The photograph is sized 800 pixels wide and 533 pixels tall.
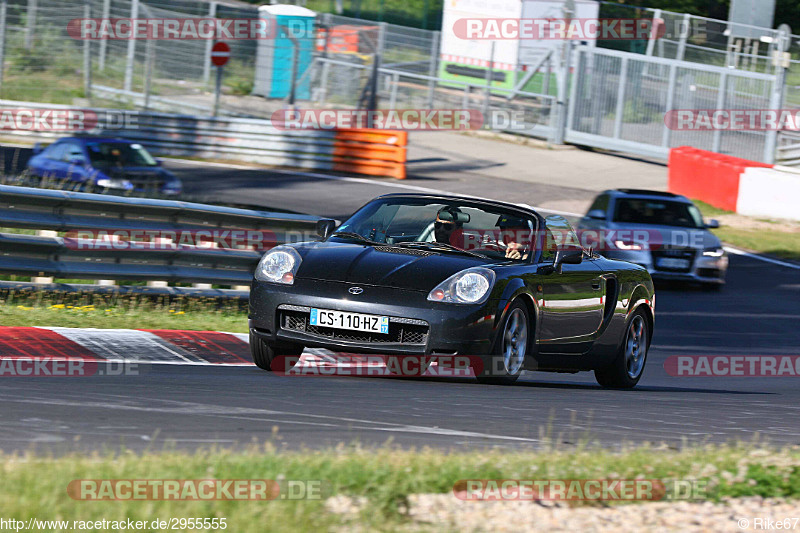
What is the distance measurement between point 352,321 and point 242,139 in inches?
867

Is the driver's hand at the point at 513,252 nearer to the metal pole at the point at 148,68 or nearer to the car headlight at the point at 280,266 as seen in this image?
the car headlight at the point at 280,266

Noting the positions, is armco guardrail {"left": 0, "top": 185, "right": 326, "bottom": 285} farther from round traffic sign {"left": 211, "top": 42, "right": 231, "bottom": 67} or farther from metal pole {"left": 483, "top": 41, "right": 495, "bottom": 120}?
metal pole {"left": 483, "top": 41, "right": 495, "bottom": 120}

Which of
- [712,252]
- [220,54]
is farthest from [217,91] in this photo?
[712,252]

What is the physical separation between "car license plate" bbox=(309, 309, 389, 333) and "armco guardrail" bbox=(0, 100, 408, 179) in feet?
68.9

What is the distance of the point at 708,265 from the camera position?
56.5ft

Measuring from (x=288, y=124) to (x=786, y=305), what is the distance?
51.3ft

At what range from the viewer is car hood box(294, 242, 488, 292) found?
7.27m

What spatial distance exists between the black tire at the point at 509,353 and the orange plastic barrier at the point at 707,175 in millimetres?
19261

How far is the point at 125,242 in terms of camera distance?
10.2 m

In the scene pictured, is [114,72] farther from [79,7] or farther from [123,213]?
[123,213]

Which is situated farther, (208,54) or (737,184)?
(208,54)

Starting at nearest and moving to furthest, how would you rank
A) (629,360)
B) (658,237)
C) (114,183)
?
1. (629,360)
2. (658,237)
3. (114,183)

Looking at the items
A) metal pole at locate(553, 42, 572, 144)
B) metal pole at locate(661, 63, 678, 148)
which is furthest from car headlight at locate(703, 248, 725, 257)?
metal pole at locate(553, 42, 572, 144)

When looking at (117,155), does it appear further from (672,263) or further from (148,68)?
(148,68)
